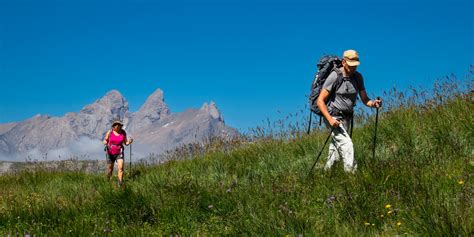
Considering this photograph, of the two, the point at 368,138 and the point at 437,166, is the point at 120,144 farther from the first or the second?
the point at 437,166

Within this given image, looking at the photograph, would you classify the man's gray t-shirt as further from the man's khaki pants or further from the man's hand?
the man's hand

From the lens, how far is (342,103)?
724cm

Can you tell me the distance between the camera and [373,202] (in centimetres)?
509

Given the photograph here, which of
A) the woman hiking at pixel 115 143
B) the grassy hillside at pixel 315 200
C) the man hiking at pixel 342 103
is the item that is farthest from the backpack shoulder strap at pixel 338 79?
the woman hiking at pixel 115 143

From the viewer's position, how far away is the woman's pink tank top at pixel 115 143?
12680mm

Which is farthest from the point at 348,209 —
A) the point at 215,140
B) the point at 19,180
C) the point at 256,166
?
the point at 19,180

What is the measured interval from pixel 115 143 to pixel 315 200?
317 inches

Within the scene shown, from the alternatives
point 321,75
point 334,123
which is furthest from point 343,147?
point 321,75

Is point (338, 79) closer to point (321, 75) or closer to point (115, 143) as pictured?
point (321, 75)

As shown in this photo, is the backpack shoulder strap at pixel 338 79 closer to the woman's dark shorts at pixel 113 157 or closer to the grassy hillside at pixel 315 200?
the grassy hillside at pixel 315 200

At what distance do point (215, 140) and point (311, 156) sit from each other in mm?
4979

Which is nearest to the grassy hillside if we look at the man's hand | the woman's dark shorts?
the man's hand

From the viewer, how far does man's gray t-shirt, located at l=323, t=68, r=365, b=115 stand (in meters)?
7.15

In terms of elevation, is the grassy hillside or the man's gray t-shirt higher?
the man's gray t-shirt
